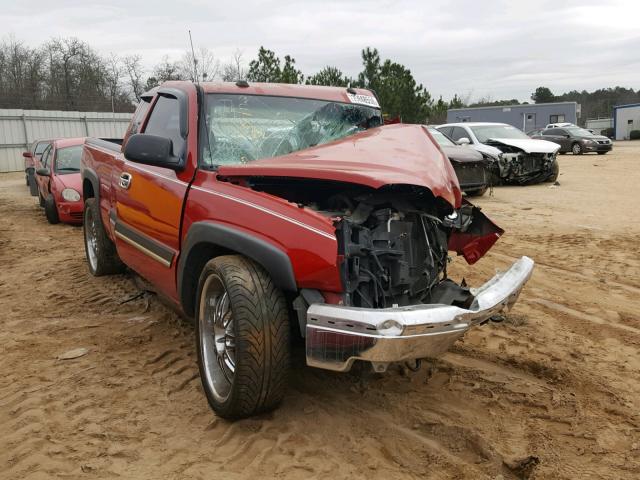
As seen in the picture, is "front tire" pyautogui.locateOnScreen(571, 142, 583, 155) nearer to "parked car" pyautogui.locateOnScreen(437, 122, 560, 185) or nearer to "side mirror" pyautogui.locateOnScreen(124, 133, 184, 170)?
"parked car" pyautogui.locateOnScreen(437, 122, 560, 185)

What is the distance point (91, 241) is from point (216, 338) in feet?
12.4

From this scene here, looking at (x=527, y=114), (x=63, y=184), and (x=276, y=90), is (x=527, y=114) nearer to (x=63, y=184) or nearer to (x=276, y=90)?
(x=63, y=184)

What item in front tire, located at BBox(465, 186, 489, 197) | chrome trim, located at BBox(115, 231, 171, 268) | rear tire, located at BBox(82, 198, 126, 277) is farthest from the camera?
front tire, located at BBox(465, 186, 489, 197)

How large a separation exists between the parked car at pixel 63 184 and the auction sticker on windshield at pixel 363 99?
22.1ft

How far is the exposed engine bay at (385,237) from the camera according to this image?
2961 mm

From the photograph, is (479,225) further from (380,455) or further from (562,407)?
(380,455)

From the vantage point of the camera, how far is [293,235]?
2881 millimetres

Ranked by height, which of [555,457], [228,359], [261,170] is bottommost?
[555,457]

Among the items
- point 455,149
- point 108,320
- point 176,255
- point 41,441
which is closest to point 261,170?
point 176,255

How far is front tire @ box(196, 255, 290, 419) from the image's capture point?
2885mm

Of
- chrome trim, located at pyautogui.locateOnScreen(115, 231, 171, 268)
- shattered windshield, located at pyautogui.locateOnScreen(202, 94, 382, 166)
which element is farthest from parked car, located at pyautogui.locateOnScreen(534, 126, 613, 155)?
chrome trim, located at pyautogui.locateOnScreen(115, 231, 171, 268)

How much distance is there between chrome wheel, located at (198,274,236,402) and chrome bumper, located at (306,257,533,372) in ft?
2.08

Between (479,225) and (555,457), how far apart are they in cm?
163

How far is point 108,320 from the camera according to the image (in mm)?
5051
